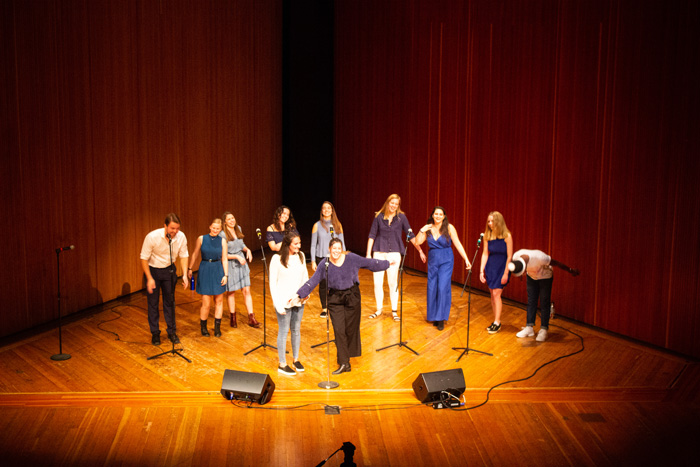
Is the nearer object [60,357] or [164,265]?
[60,357]

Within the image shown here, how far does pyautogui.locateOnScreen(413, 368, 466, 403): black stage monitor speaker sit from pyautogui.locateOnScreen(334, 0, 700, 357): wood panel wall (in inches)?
100

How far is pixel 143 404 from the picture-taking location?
17.5ft

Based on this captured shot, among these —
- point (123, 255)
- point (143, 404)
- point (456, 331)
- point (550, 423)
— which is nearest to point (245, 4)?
point (123, 255)

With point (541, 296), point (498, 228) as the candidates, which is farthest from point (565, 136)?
point (541, 296)

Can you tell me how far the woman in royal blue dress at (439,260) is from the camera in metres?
7.02

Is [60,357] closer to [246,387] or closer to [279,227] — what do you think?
[246,387]

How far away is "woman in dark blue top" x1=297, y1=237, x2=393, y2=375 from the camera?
5766 millimetres

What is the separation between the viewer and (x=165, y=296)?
6.57 m

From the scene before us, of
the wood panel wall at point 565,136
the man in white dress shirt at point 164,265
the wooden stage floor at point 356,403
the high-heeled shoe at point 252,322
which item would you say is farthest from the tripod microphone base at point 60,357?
the wood panel wall at point 565,136

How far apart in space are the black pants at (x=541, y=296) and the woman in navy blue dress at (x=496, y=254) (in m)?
0.27

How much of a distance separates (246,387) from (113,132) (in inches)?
163

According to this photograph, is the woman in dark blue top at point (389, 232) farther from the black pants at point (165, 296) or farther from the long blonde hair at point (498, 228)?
the black pants at point (165, 296)

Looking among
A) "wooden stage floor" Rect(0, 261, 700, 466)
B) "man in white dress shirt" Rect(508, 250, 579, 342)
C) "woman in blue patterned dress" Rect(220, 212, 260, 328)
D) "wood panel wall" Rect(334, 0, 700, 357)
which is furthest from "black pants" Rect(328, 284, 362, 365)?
"wood panel wall" Rect(334, 0, 700, 357)

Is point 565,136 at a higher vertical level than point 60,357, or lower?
higher
